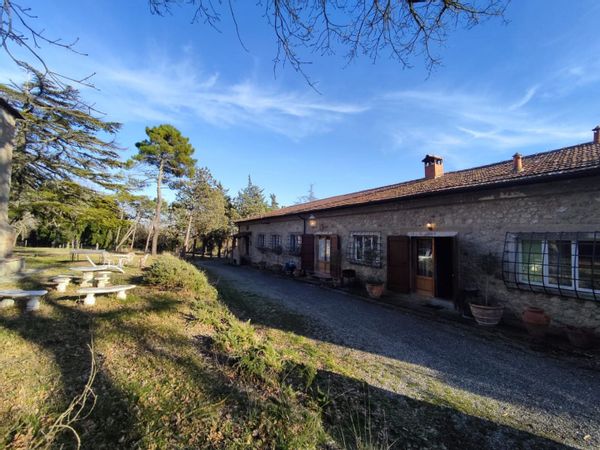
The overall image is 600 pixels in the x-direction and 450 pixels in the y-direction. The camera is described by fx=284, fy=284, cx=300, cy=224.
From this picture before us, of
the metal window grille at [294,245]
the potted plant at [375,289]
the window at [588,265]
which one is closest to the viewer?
the window at [588,265]

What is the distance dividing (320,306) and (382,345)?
310 centimetres

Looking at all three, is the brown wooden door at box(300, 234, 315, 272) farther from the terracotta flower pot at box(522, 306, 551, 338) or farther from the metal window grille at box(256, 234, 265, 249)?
the terracotta flower pot at box(522, 306, 551, 338)

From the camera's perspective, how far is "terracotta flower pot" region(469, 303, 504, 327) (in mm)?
6391

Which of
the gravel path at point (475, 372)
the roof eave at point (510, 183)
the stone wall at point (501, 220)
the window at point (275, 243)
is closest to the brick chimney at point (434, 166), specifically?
the stone wall at point (501, 220)

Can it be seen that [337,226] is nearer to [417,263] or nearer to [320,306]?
[417,263]

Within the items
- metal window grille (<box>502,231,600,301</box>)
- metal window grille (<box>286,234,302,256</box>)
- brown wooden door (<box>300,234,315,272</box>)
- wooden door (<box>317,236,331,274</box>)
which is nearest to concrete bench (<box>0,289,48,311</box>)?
wooden door (<box>317,236,331,274</box>)

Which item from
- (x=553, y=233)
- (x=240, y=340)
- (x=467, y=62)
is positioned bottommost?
(x=240, y=340)

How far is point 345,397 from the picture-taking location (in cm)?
339

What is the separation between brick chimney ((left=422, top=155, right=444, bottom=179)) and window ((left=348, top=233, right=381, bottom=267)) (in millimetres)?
4247

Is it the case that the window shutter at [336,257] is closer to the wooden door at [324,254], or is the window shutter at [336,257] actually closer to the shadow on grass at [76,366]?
the wooden door at [324,254]

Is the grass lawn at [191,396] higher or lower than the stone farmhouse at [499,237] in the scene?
lower

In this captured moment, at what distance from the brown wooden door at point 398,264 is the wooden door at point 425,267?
371 millimetres

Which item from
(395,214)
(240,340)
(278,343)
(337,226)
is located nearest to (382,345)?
(278,343)

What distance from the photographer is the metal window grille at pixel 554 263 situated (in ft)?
18.2
